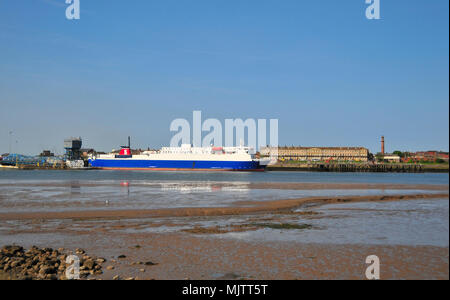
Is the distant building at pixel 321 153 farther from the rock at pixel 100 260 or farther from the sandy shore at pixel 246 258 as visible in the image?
the rock at pixel 100 260

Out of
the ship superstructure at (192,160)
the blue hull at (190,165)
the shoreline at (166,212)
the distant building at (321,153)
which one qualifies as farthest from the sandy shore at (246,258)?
the distant building at (321,153)

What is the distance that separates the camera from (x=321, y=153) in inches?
6481

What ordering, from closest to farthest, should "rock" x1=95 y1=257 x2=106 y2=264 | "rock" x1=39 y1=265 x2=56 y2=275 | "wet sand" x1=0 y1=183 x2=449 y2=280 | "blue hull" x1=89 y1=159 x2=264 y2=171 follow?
"rock" x1=39 y1=265 x2=56 y2=275 → "wet sand" x1=0 y1=183 x2=449 y2=280 → "rock" x1=95 y1=257 x2=106 y2=264 → "blue hull" x1=89 y1=159 x2=264 y2=171

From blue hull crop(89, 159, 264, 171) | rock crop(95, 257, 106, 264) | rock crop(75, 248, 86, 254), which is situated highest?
blue hull crop(89, 159, 264, 171)

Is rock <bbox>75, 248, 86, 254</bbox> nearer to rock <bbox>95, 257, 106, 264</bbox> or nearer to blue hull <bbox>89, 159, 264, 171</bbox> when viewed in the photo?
rock <bbox>95, 257, 106, 264</bbox>

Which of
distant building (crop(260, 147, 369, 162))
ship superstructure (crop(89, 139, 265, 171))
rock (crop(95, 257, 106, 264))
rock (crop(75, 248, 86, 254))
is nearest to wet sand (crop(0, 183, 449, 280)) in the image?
rock (crop(95, 257, 106, 264))

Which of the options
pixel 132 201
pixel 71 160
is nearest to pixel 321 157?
pixel 71 160

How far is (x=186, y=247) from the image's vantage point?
A: 11.3m

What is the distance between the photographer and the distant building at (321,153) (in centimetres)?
16150

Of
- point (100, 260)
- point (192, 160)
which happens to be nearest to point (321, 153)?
point (192, 160)

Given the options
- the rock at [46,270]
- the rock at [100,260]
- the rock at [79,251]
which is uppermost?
the rock at [46,270]

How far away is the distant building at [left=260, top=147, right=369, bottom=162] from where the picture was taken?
161500mm

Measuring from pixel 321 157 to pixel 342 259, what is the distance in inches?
6189

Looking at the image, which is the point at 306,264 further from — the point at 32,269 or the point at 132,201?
the point at 132,201
